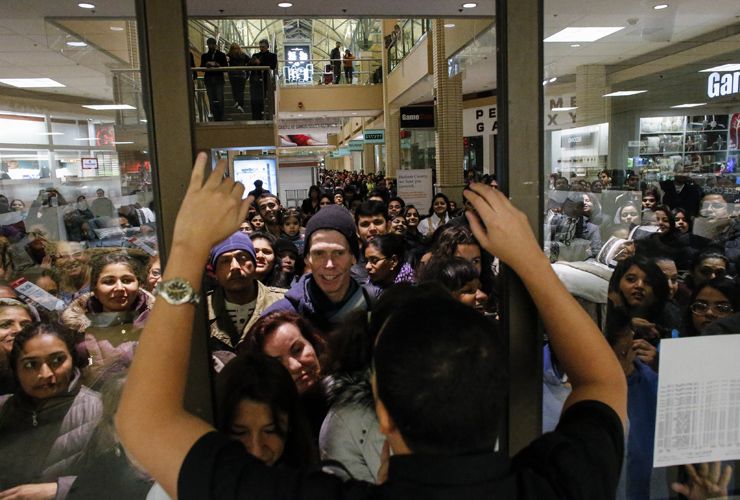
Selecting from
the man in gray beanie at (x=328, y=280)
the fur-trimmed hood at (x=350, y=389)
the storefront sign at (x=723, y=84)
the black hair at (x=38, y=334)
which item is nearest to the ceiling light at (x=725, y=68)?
the storefront sign at (x=723, y=84)

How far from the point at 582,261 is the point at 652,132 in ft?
9.27

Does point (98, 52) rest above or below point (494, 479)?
above

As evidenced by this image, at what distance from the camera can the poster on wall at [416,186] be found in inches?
398

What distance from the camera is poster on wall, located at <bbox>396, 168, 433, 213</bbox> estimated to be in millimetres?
10109

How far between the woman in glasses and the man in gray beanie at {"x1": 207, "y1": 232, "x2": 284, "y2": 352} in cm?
180

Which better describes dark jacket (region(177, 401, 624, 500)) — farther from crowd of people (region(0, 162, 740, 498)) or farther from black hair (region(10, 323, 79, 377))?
black hair (region(10, 323, 79, 377))

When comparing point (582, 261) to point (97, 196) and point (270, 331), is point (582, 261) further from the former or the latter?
point (97, 196)

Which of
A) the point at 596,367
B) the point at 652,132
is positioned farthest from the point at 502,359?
the point at 652,132

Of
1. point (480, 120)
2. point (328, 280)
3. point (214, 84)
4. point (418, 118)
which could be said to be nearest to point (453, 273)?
point (328, 280)

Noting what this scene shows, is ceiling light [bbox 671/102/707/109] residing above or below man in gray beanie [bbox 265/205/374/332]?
above

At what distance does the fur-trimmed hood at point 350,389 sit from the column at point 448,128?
11.5m

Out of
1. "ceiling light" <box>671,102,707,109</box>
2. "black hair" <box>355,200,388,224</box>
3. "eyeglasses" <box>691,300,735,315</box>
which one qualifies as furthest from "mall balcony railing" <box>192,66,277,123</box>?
"eyeglasses" <box>691,300,735,315</box>

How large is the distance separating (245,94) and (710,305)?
1009 cm

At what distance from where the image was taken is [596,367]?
3.86ft
